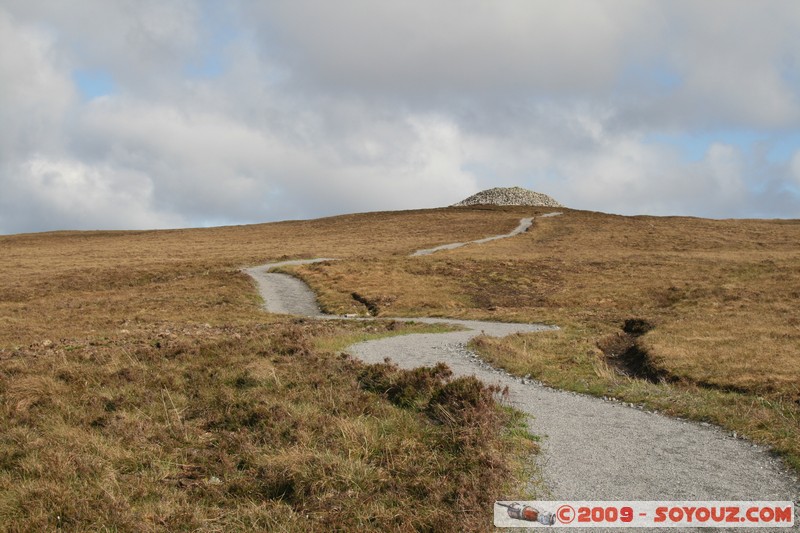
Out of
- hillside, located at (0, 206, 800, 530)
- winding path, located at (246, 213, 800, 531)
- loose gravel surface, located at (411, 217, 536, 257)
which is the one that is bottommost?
winding path, located at (246, 213, 800, 531)

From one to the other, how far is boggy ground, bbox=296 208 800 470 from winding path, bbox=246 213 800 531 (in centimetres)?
69

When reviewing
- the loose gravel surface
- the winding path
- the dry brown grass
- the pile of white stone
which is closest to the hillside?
the dry brown grass

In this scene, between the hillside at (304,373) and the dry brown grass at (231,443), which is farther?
the hillside at (304,373)

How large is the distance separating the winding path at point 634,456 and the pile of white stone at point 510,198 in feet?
431

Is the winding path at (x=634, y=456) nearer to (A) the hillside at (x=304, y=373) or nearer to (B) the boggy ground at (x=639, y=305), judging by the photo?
(B) the boggy ground at (x=639, y=305)

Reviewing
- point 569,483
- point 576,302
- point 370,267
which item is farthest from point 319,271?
point 569,483

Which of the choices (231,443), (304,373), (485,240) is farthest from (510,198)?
(231,443)

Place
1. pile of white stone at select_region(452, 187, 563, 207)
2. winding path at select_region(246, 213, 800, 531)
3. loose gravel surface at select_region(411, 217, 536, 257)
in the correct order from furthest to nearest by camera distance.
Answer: pile of white stone at select_region(452, 187, 563, 207)
loose gravel surface at select_region(411, 217, 536, 257)
winding path at select_region(246, 213, 800, 531)

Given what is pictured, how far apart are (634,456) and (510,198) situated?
457 feet

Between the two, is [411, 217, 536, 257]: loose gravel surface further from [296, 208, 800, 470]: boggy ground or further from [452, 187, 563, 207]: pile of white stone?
[452, 187, 563, 207]: pile of white stone

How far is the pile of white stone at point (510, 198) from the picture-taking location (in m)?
144

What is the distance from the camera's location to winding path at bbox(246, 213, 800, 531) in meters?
8.80

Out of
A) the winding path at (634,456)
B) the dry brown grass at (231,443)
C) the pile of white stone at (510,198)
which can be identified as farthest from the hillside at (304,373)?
the pile of white stone at (510,198)

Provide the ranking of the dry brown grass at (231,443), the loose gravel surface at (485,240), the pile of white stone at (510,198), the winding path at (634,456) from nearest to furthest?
the dry brown grass at (231,443) → the winding path at (634,456) → the loose gravel surface at (485,240) → the pile of white stone at (510,198)
